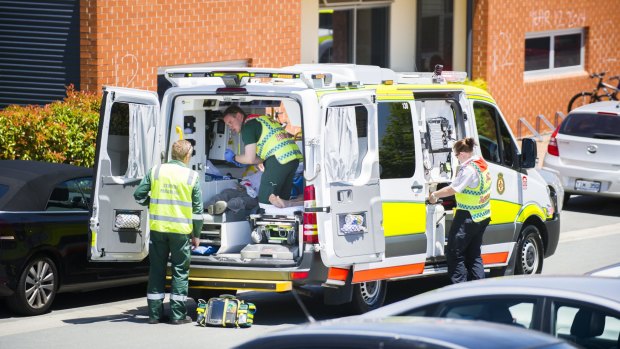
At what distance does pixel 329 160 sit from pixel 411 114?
1.38m

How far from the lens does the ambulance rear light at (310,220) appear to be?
10680mm

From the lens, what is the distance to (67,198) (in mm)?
11859

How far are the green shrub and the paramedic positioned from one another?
3504 millimetres

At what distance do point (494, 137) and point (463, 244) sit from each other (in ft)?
5.65

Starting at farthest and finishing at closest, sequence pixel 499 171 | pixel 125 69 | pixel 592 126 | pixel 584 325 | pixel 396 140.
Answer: pixel 592 126
pixel 125 69
pixel 499 171
pixel 396 140
pixel 584 325

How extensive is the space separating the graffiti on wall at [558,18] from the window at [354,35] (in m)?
3.76

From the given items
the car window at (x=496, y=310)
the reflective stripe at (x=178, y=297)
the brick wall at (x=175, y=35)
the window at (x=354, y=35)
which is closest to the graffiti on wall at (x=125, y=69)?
the brick wall at (x=175, y=35)

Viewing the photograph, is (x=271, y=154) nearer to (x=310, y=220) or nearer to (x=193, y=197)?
(x=193, y=197)

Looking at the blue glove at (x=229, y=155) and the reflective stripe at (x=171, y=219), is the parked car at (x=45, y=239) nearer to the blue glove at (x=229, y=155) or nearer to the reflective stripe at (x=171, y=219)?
the reflective stripe at (x=171, y=219)

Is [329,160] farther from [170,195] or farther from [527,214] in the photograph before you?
[527,214]

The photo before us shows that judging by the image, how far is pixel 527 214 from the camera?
1335 centimetres

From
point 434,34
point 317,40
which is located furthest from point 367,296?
point 434,34

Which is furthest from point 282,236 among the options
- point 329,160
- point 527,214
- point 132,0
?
point 132,0

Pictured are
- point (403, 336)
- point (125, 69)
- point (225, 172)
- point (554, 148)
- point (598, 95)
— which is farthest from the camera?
point (598, 95)
